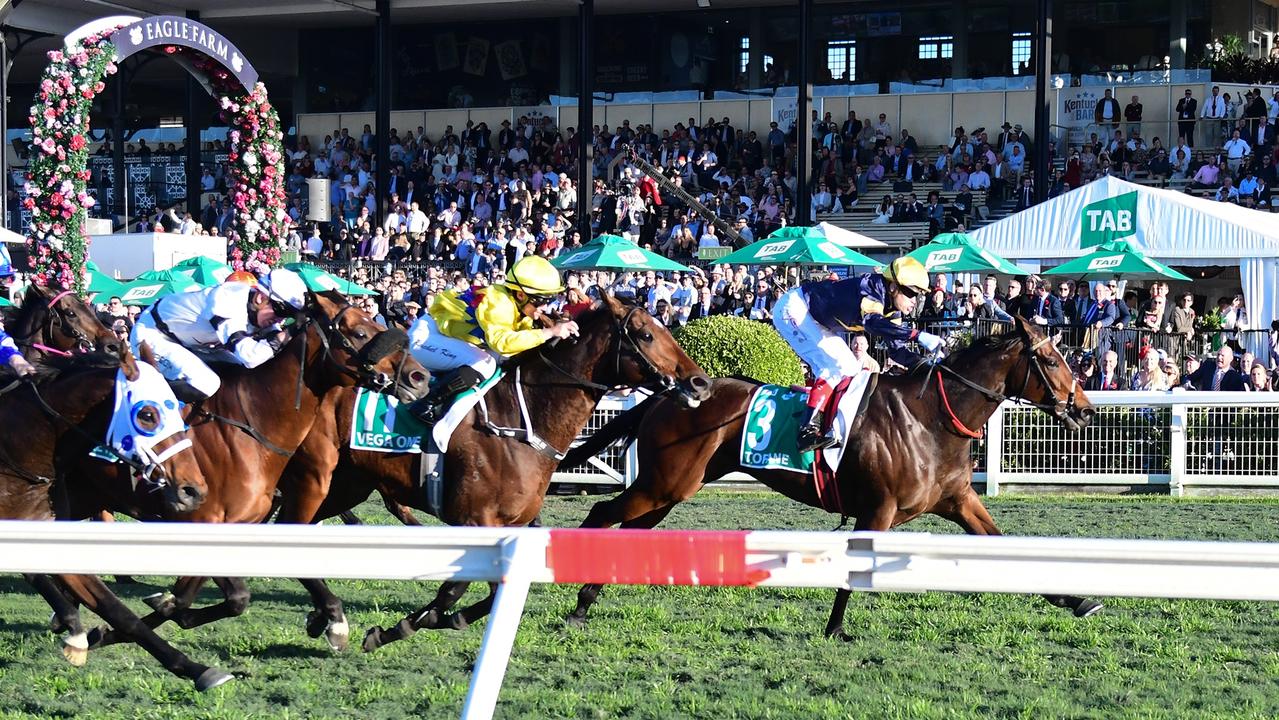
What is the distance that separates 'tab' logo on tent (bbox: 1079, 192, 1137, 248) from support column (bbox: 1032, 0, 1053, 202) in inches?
170

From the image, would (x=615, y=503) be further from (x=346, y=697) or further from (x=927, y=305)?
(x=927, y=305)

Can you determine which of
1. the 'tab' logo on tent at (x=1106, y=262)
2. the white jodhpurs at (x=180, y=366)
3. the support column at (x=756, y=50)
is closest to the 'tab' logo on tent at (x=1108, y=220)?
the 'tab' logo on tent at (x=1106, y=262)

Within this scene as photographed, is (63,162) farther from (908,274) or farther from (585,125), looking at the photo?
(585,125)

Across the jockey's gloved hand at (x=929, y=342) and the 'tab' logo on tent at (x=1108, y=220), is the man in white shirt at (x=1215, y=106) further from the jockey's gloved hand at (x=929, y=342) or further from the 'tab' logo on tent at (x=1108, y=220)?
the jockey's gloved hand at (x=929, y=342)

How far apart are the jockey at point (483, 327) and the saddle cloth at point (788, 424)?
0.99 metres

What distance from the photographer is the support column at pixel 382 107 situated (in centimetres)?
2495

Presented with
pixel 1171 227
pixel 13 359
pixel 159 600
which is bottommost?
pixel 159 600

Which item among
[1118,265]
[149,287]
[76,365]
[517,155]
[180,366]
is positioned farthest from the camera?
[517,155]

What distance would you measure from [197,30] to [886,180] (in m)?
13.8

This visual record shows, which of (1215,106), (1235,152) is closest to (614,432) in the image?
(1235,152)

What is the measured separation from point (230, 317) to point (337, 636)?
1.53m

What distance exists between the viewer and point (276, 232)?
→ 45.4ft

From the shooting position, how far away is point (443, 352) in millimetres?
6438

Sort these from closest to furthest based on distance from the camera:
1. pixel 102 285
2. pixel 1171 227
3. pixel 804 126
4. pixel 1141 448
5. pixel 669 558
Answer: pixel 669 558 < pixel 1141 448 < pixel 102 285 < pixel 1171 227 < pixel 804 126
